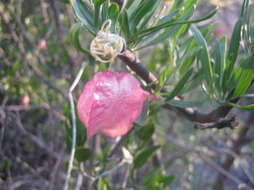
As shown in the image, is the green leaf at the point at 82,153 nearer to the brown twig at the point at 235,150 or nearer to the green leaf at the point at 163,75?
the green leaf at the point at 163,75

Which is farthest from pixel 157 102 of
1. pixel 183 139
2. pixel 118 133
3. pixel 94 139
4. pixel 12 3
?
pixel 183 139

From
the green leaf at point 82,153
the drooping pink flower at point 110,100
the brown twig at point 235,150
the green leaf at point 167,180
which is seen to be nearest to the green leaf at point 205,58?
the drooping pink flower at point 110,100

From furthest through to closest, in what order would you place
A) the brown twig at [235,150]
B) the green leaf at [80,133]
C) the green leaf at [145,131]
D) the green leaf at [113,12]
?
the brown twig at [235,150] → the green leaf at [145,131] → the green leaf at [80,133] → the green leaf at [113,12]

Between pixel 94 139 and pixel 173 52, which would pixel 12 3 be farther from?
pixel 173 52

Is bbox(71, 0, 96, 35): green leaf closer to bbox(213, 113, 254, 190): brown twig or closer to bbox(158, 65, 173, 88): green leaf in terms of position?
bbox(158, 65, 173, 88): green leaf

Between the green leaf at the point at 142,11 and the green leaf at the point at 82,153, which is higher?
the green leaf at the point at 142,11

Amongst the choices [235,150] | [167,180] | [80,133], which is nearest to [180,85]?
[80,133]

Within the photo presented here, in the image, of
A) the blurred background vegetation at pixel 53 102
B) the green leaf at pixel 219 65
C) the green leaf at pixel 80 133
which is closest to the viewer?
the green leaf at pixel 219 65

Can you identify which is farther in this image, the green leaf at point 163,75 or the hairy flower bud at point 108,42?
the green leaf at point 163,75

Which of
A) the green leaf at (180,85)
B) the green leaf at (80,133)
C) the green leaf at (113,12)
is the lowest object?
the green leaf at (80,133)
